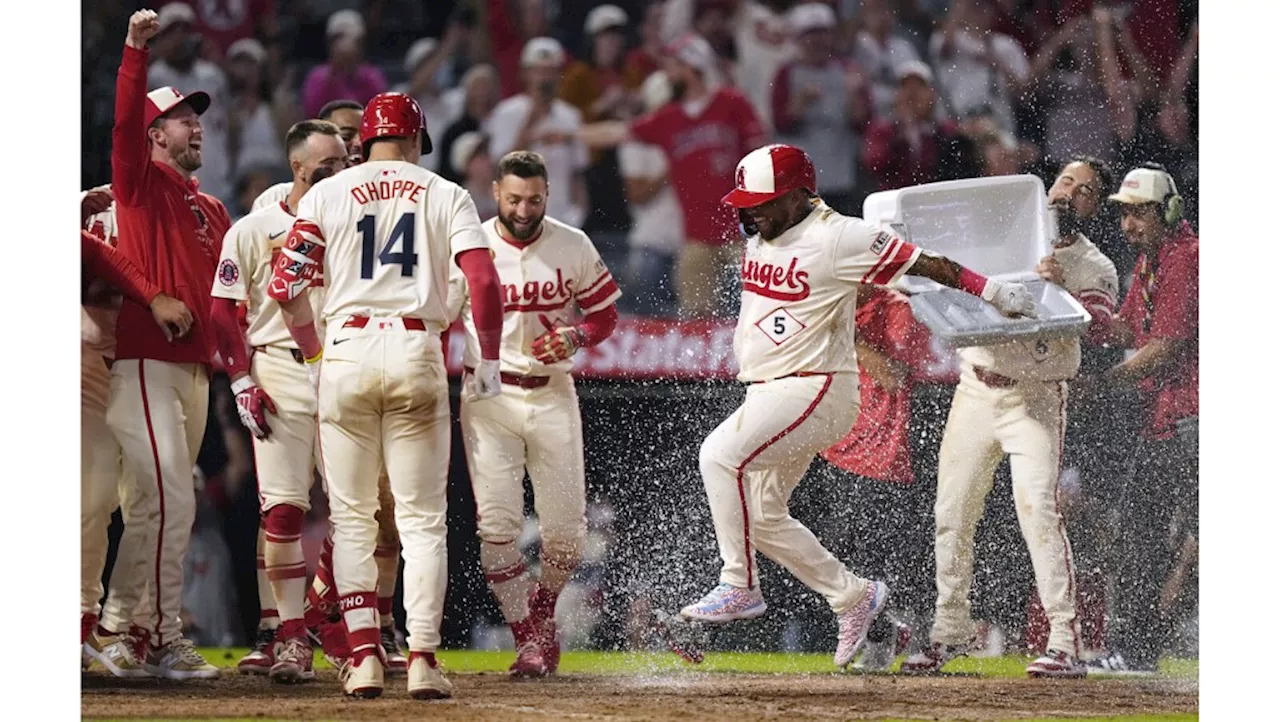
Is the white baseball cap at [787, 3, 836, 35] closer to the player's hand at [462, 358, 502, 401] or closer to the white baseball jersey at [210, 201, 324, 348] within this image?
the white baseball jersey at [210, 201, 324, 348]

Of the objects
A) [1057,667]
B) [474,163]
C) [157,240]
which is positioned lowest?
[1057,667]

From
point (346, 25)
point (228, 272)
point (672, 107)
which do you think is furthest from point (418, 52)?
point (228, 272)

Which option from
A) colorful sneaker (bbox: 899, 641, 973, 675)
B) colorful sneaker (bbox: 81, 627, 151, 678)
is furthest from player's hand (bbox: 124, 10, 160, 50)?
colorful sneaker (bbox: 899, 641, 973, 675)

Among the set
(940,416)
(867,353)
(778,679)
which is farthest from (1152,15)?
(778,679)

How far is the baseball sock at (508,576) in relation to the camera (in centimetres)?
632

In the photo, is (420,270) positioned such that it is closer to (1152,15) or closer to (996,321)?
(996,321)

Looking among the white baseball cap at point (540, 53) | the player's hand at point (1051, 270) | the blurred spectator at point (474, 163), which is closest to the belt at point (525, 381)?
the player's hand at point (1051, 270)

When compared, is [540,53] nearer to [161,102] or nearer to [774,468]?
[161,102]

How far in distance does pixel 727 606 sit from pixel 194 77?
4.88m

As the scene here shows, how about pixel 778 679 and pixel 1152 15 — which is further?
pixel 1152 15

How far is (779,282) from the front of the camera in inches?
240

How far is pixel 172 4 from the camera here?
965 cm
